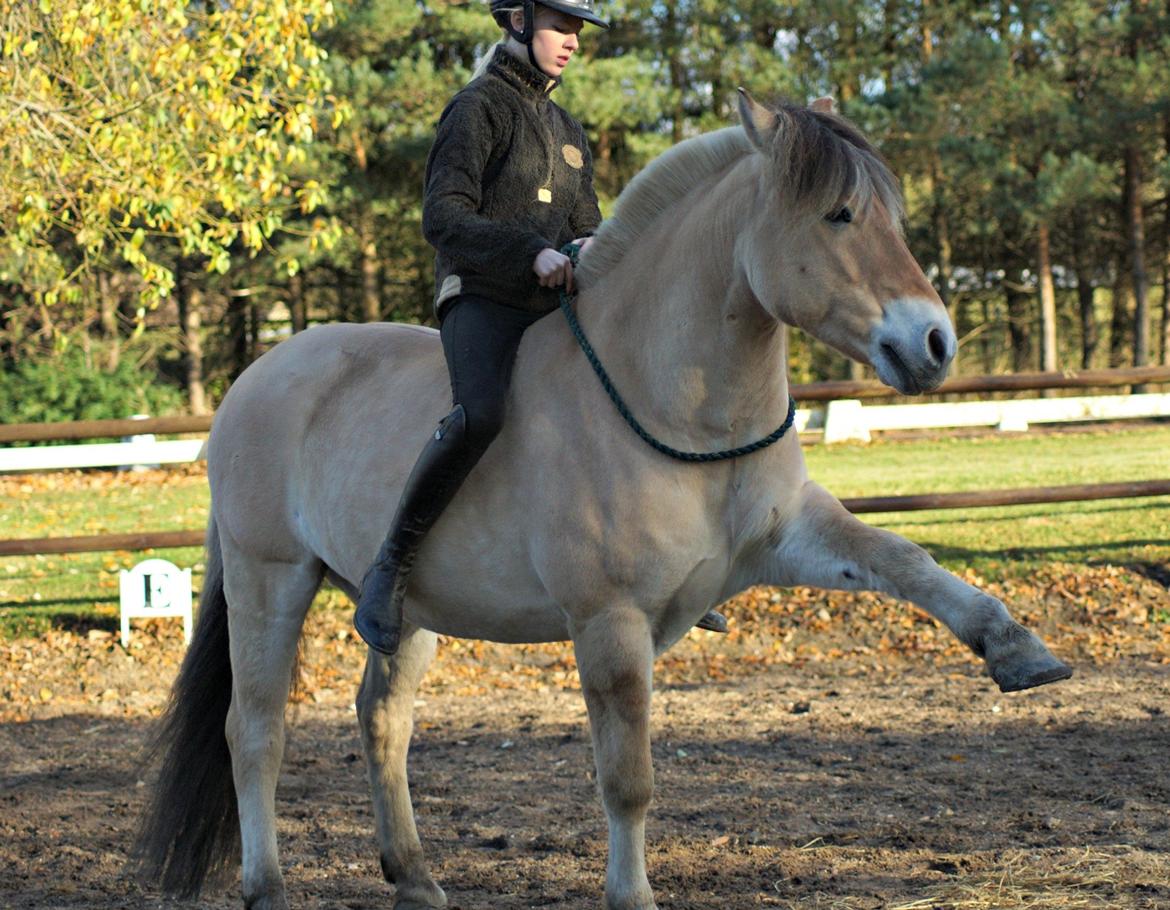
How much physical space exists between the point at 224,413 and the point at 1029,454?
14.8m

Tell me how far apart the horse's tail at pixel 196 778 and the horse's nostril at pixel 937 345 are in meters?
2.75

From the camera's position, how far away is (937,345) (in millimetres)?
2816

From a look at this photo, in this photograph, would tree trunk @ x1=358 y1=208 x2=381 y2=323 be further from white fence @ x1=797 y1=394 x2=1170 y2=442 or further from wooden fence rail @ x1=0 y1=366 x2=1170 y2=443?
wooden fence rail @ x1=0 y1=366 x2=1170 y2=443

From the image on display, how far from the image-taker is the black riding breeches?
11.4 ft

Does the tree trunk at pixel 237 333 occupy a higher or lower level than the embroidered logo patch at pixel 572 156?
lower

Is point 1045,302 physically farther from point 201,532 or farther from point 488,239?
point 488,239

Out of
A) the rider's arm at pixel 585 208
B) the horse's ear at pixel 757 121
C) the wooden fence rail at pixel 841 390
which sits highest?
the horse's ear at pixel 757 121

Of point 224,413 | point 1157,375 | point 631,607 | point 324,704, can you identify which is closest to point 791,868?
point 631,607

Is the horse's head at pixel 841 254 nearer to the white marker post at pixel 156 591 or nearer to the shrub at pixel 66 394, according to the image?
the white marker post at pixel 156 591

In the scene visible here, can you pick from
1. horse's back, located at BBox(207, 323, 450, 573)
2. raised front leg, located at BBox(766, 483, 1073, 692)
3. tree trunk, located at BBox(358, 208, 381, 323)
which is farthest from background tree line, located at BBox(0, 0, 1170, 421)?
raised front leg, located at BBox(766, 483, 1073, 692)

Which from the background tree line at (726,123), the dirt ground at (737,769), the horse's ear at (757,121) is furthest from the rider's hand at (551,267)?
the background tree line at (726,123)

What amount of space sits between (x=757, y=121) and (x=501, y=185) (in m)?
0.94

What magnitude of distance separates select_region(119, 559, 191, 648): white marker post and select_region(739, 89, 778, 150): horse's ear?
18.3 feet

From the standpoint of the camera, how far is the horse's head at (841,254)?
285 cm
